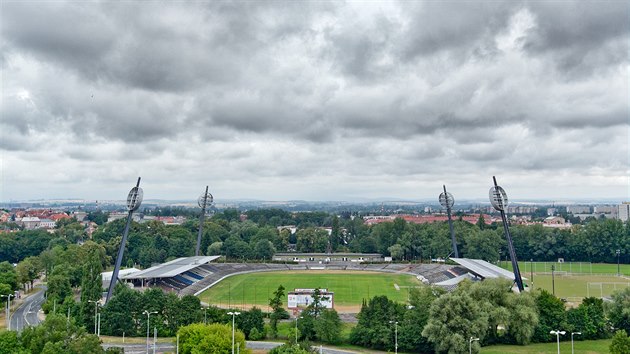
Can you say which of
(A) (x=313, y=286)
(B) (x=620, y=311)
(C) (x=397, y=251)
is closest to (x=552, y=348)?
(B) (x=620, y=311)

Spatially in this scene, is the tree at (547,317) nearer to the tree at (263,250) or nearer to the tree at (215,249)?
the tree at (263,250)

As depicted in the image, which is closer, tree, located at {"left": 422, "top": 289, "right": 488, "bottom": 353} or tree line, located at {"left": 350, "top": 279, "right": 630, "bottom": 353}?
tree, located at {"left": 422, "top": 289, "right": 488, "bottom": 353}

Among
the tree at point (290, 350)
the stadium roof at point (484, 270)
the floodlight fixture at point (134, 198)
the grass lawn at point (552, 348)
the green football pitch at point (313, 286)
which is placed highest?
the floodlight fixture at point (134, 198)

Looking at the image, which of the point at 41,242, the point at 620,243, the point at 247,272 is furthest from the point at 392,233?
the point at 41,242

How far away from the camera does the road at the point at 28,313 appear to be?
172ft

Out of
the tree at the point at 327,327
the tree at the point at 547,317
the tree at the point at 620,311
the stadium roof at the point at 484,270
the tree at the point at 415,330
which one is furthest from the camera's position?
the stadium roof at the point at 484,270

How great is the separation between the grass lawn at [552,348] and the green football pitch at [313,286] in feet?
65.7

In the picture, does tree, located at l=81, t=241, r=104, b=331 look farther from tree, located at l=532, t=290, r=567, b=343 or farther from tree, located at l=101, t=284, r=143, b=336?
tree, located at l=532, t=290, r=567, b=343

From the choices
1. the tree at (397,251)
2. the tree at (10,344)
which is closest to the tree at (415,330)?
the tree at (10,344)

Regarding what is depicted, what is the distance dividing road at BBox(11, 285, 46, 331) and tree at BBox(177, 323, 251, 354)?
2104 cm

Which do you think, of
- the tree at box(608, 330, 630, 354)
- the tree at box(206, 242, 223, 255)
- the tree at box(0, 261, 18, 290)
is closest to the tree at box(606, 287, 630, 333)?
the tree at box(608, 330, 630, 354)

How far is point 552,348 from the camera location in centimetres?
4441

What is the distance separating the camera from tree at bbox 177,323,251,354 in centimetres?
3650

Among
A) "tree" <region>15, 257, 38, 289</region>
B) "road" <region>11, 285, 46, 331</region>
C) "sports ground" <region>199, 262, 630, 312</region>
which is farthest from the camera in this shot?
"tree" <region>15, 257, 38, 289</region>
